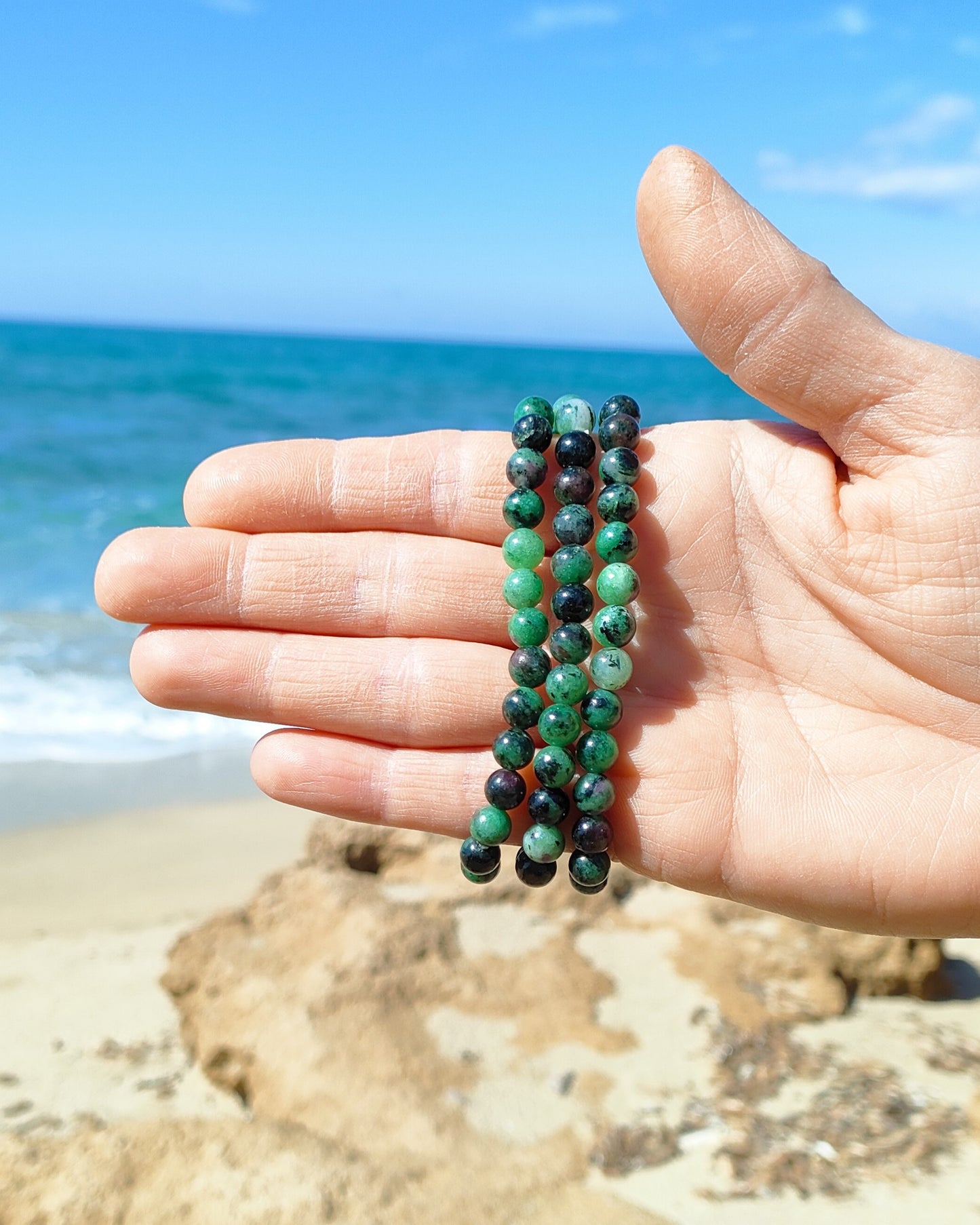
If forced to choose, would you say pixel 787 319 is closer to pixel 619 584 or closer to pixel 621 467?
pixel 621 467

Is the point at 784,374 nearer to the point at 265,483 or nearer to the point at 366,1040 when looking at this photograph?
the point at 265,483

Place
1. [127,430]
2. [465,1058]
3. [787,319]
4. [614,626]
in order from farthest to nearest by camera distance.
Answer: [127,430], [465,1058], [614,626], [787,319]

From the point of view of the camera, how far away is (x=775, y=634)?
2395mm

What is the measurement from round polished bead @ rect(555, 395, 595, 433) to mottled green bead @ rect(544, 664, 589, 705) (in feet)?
1.89

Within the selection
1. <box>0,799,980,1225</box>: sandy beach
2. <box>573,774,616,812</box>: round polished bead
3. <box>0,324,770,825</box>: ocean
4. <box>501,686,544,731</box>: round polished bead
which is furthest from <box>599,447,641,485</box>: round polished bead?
<box>0,324,770,825</box>: ocean

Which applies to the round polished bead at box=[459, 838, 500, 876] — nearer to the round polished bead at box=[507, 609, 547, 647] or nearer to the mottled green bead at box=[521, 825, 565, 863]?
the mottled green bead at box=[521, 825, 565, 863]

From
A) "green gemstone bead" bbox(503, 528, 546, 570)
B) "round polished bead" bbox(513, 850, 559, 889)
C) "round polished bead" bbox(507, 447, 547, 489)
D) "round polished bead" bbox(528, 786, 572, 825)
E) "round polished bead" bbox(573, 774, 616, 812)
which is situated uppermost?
"round polished bead" bbox(507, 447, 547, 489)

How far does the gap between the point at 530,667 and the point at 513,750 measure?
187mm

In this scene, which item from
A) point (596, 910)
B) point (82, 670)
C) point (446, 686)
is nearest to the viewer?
point (446, 686)

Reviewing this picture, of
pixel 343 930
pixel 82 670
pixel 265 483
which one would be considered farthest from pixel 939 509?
pixel 82 670

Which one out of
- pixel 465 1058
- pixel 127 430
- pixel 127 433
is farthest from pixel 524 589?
pixel 127 430

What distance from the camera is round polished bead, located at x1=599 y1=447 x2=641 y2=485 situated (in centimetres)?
232

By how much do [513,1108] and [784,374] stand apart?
2196 millimetres

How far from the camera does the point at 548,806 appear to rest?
87.8 inches
